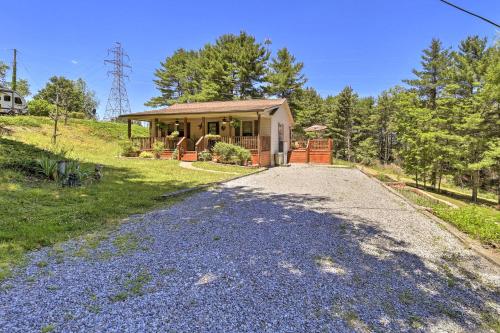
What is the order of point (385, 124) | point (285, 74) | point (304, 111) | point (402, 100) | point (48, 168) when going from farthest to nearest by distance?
point (385, 124)
point (304, 111)
point (285, 74)
point (402, 100)
point (48, 168)

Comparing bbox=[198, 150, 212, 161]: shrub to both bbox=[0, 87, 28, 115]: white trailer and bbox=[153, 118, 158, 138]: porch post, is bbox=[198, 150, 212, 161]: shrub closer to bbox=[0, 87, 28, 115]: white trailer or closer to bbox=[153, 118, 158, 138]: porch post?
bbox=[153, 118, 158, 138]: porch post

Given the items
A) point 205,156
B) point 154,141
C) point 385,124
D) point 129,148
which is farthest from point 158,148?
point 385,124

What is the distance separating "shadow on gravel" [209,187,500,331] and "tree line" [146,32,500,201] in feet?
36.8

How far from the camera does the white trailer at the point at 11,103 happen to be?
23184 millimetres

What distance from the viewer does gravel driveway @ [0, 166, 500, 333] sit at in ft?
7.56

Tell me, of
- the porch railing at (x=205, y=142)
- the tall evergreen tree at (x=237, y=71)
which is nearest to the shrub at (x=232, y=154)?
the porch railing at (x=205, y=142)

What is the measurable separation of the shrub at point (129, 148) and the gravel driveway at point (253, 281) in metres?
13.0

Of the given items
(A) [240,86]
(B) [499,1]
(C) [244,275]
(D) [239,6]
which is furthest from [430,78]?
(C) [244,275]

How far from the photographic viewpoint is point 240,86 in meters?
31.0

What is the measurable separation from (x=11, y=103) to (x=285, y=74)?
81.4ft

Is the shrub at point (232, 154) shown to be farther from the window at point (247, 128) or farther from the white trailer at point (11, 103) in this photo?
the white trailer at point (11, 103)

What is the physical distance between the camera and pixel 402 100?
17.5 metres

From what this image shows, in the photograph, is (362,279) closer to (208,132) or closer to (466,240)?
(466,240)

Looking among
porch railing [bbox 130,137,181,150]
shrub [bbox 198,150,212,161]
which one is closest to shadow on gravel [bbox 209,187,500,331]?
shrub [bbox 198,150,212,161]
